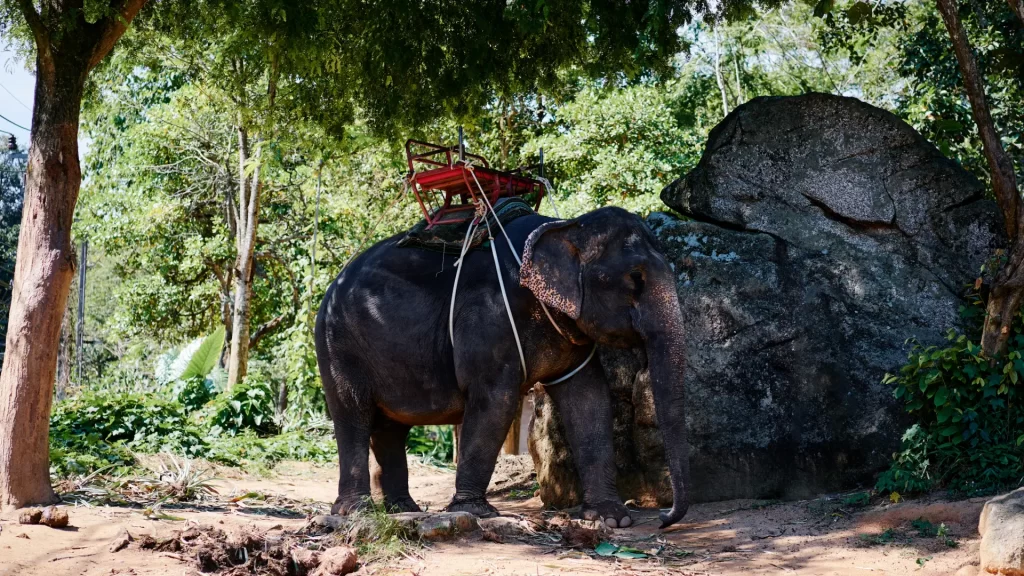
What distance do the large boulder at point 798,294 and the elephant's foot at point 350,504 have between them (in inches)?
65.1

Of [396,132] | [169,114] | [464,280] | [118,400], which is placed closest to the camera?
[464,280]

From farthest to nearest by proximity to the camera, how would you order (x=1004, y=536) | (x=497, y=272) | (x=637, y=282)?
(x=497, y=272) < (x=637, y=282) < (x=1004, y=536)

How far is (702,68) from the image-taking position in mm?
21016

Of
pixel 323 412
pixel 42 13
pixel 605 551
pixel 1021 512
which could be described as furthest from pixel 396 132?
pixel 323 412

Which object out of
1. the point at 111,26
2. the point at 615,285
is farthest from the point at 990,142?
the point at 111,26

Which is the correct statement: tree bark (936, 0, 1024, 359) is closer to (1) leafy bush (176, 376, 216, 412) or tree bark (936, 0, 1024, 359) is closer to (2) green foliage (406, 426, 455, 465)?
(2) green foliage (406, 426, 455, 465)

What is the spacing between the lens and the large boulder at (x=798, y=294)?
7.20 m

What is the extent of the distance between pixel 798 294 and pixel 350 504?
360cm

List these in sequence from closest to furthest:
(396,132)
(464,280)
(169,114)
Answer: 1. (464,280)
2. (396,132)
3. (169,114)

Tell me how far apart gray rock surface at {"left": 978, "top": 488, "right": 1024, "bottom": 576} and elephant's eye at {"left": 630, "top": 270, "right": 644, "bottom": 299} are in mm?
2393

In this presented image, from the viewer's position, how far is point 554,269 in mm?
6543

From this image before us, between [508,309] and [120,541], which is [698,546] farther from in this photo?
[120,541]

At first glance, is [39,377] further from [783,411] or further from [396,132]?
[783,411]

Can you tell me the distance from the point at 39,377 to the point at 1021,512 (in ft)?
20.4
